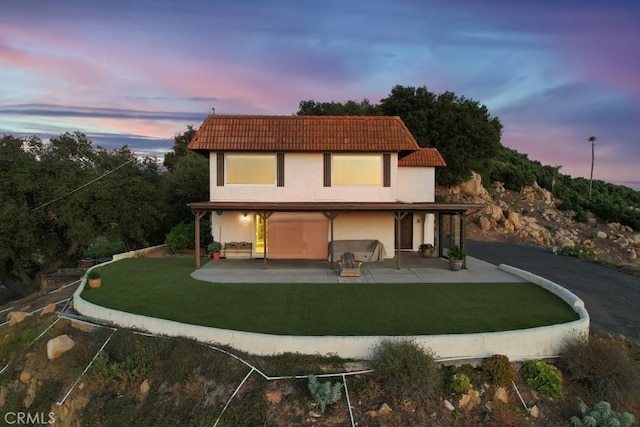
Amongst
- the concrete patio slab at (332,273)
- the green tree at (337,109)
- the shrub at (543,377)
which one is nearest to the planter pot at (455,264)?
the concrete patio slab at (332,273)

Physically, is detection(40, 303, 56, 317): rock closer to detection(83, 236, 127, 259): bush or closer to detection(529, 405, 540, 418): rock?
detection(529, 405, 540, 418): rock

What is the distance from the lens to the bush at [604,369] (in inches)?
297

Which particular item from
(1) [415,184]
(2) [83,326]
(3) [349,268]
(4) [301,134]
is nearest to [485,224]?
(1) [415,184]

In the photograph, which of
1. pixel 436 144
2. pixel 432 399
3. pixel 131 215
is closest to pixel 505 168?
pixel 436 144

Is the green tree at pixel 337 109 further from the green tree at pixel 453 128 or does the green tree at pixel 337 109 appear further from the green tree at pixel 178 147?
the green tree at pixel 178 147

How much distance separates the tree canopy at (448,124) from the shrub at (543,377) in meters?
28.5

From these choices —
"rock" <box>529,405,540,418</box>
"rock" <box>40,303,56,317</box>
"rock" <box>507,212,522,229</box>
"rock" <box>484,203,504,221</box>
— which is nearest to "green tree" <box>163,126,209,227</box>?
"rock" <box>40,303,56,317</box>

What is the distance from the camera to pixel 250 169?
55.4 feet

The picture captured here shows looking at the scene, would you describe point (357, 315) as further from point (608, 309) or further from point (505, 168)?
point (505, 168)

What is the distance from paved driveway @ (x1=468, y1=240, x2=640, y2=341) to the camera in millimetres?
10328

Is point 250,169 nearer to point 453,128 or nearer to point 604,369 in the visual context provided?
point 604,369

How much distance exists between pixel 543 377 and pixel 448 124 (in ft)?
99.9

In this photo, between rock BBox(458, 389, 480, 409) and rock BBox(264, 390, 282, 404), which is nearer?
rock BBox(264, 390, 282, 404)

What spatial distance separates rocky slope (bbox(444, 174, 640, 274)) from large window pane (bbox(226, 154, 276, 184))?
19883mm
